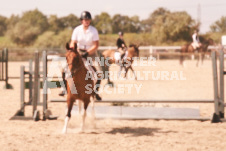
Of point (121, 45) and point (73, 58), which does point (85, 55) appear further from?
point (121, 45)

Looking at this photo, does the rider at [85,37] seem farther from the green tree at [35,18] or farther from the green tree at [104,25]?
the green tree at [35,18]

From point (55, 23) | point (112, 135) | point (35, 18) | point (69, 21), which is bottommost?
point (112, 135)

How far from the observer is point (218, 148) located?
6055 millimetres

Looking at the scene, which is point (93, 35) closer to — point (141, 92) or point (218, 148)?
point (218, 148)

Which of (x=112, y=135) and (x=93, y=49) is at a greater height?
(x=93, y=49)

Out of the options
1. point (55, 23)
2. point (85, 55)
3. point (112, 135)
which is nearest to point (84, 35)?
point (85, 55)

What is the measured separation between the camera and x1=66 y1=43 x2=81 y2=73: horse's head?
7.00 metres

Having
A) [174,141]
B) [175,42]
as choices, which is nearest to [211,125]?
[174,141]

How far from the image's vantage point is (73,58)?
7.03 meters

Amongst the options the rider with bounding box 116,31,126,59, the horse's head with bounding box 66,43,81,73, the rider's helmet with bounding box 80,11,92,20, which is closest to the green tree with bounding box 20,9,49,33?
the rider with bounding box 116,31,126,59

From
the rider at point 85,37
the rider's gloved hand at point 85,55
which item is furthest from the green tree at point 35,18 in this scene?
the rider's gloved hand at point 85,55

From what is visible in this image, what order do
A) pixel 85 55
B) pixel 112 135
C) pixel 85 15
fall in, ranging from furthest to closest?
pixel 85 15 < pixel 85 55 < pixel 112 135

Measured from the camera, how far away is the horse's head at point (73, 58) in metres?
7.00

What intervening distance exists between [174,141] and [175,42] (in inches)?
1717
